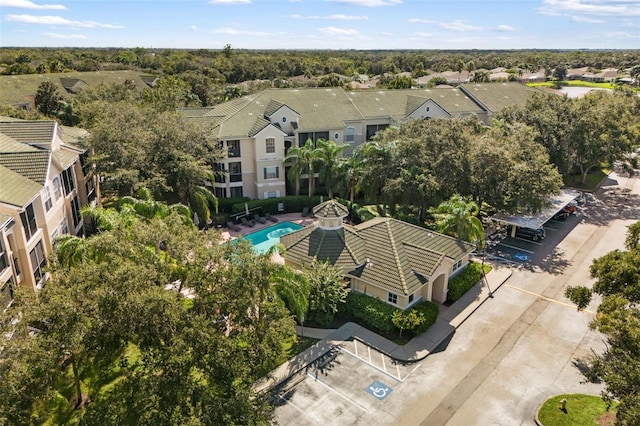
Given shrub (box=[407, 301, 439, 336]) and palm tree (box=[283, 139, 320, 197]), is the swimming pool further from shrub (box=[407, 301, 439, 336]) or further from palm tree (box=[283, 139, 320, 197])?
shrub (box=[407, 301, 439, 336])

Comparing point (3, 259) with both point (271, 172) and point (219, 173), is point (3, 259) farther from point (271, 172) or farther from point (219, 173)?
point (271, 172)

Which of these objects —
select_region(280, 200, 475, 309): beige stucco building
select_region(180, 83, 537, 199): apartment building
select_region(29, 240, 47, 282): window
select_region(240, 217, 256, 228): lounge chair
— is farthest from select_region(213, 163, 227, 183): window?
select_region(29, 240, 47, 282): window

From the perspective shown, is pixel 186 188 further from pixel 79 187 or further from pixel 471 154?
pixel 471 154

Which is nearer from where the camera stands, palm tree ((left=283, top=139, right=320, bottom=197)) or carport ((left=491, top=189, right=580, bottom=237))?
carport ((left=491, top=189, right=580, bottom=237))

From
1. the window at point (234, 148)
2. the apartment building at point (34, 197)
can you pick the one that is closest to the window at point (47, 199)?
the apartment building at point (34, 197)

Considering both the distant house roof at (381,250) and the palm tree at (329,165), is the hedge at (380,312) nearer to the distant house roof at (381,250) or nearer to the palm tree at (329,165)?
the distant house roof at (381,250)

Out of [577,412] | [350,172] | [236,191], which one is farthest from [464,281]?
[236,191]
